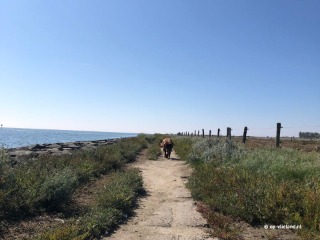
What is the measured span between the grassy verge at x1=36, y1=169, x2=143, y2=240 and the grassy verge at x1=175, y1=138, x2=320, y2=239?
210 centimetres

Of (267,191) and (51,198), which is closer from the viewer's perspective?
(267,191)

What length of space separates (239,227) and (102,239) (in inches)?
105

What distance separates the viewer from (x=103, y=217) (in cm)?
679

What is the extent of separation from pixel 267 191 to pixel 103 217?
3692mm

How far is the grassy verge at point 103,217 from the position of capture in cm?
561

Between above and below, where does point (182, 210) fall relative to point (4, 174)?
below

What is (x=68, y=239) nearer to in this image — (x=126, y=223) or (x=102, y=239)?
(x=102, y=239)

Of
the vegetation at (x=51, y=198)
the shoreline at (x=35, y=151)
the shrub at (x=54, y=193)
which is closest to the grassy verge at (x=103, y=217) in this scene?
the vegetation at (x=51, y=198)

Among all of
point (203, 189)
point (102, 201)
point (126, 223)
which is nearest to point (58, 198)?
point (102, 201)

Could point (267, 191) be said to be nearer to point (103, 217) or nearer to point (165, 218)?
point (165, 218)

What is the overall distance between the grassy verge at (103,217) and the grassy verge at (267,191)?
2099 mm

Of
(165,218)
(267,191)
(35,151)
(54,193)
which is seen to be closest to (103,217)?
(165,218)

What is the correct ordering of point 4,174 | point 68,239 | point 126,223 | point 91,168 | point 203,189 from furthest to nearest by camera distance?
point 91,168 → point 203,189 → point 4,174 → point 126,223 → point 68,239

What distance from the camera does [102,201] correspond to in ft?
26.6
